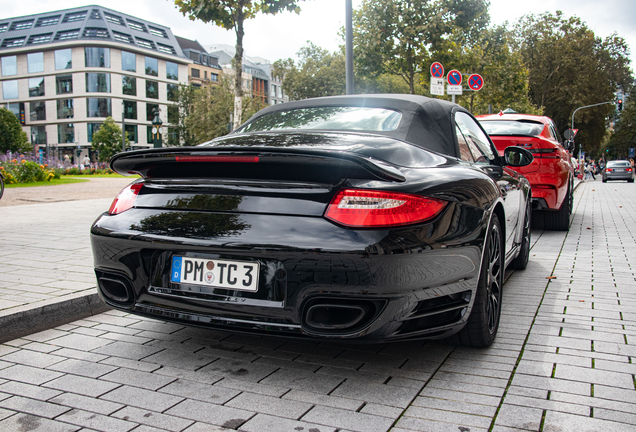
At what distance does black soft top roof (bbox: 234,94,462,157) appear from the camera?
3.33 m

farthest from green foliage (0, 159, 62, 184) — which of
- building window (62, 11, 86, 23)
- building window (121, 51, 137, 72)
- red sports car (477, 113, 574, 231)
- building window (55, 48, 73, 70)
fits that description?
building window (62, 11, 86, 23)

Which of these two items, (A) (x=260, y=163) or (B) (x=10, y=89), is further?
(B) (x=10, y=89)

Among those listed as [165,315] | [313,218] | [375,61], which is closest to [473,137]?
[313,218]

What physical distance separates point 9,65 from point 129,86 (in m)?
18.7

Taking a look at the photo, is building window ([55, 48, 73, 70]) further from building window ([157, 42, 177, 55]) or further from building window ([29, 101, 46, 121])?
building window ([157, 42, 177, 55])

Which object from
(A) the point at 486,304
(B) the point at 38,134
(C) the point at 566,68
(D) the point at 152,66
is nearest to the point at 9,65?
(B) the point at 38,134

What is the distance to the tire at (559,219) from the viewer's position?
866 cm

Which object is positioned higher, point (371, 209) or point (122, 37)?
point (122, 37)

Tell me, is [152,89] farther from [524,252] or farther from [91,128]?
[524,252]

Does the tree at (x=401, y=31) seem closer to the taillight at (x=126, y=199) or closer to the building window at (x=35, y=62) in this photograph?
the taillight at (x=126, y=199)

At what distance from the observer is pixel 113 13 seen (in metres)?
74.3

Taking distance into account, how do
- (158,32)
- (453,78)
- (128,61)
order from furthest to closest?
(158,32) < (128,61) < (453,78)

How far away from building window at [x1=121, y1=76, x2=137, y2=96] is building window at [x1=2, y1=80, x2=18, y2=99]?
17247 mm

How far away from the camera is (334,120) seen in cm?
355
